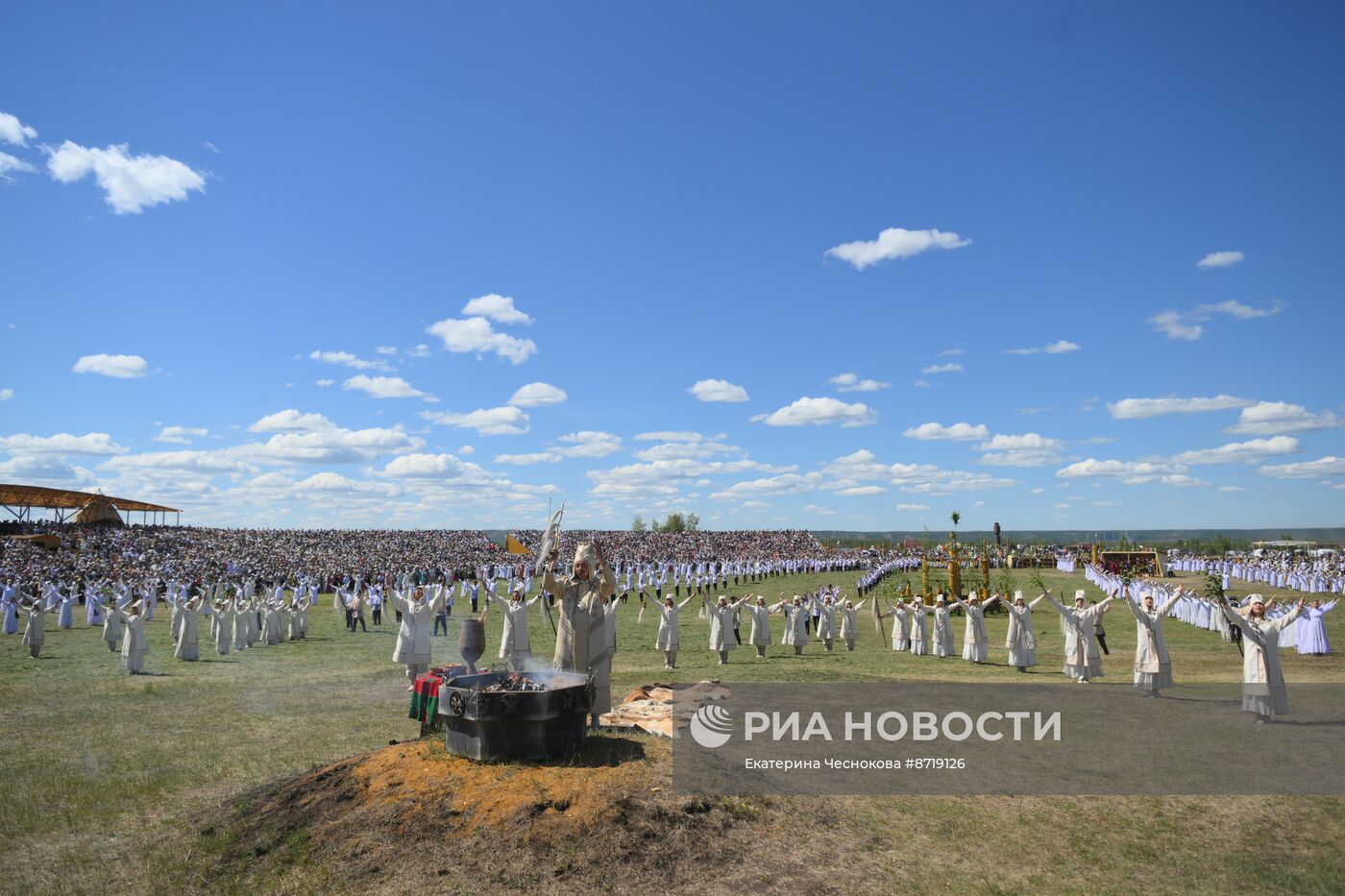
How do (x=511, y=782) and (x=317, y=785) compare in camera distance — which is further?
(x=317, y=785)

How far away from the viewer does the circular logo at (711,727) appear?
9.72 m

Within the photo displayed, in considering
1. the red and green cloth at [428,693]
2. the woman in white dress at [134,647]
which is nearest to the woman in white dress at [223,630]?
the woman in white dress at [134,647]

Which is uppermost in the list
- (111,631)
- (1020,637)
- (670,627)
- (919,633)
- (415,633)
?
(415,633)

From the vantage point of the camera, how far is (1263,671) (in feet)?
37.3

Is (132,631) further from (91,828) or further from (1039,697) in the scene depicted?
(1039,697)

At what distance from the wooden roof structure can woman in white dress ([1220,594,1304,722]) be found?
7439cm

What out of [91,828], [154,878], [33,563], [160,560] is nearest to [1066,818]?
[154,878]

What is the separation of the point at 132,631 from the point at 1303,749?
21.9 m

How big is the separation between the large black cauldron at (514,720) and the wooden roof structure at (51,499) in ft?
228

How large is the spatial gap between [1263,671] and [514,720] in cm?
1080

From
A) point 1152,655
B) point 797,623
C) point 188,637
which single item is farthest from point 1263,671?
point 188,637

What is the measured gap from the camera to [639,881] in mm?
6219

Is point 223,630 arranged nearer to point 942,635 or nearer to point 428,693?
point 428,693

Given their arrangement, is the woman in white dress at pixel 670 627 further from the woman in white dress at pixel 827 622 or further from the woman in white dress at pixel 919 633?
the woman in white dress at pixel 919 633
